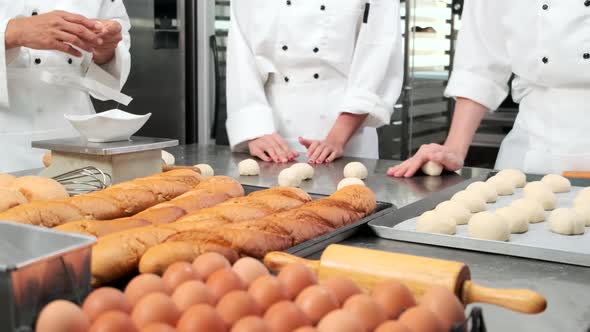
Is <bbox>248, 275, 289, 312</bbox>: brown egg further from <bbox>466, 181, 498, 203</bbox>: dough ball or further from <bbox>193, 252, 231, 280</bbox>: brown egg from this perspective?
<bbox>466, 181, 498, 203</bbox>: dough ball

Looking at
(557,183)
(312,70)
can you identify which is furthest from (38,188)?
(312,70)

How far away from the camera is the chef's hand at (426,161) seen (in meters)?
2.02

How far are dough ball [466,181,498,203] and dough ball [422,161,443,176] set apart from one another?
27 centimetres

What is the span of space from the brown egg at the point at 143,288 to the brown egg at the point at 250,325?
0.46 ft

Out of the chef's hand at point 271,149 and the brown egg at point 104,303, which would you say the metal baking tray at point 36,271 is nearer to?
the brown egg at point 104,303

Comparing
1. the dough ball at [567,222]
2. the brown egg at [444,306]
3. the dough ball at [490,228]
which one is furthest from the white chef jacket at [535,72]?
the brown egg at [444,306]

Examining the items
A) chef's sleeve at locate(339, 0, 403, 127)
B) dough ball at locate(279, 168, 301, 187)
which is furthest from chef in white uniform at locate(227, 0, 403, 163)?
dough ball at locate(279, 168, 301, 187)

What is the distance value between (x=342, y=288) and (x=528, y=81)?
161cm

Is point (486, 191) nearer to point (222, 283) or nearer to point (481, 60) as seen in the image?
point (481, 60)

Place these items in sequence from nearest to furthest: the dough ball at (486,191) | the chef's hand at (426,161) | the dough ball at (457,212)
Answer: the dough ball at (457,212)
the dough ball at (486,191)
the chef's hand at (426,161)

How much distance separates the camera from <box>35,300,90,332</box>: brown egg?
0.71 metres

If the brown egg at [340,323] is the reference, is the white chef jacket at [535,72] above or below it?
above

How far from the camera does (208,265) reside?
0.92 m

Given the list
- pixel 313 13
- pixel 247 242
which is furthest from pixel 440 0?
pixel 247 242
